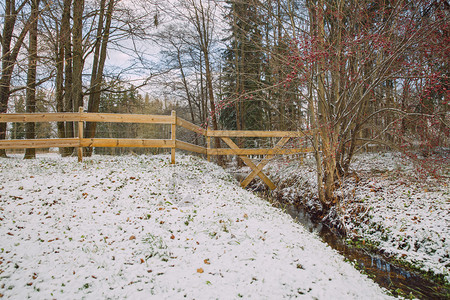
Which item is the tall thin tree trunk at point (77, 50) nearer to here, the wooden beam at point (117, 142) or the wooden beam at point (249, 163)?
the wooden beam at point (117, 142)

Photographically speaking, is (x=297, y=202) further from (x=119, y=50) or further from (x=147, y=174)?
(x=119, y=50)

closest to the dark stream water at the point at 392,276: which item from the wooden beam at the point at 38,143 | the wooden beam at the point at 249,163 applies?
the wooden beam at the point at 249,163

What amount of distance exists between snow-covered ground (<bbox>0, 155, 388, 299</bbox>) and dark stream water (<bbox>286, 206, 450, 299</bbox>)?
0.53 m

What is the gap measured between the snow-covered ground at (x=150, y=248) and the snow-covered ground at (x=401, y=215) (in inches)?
53.6

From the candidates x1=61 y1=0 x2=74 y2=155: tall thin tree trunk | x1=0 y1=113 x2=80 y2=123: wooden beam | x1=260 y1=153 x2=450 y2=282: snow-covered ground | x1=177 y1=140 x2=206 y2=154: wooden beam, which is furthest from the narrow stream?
x1=61 y1=0 x2=74 y2=155: tall thin tree trunk

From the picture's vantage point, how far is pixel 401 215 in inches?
182

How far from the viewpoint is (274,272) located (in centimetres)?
280

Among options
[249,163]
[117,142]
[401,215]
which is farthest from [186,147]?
[401,215]

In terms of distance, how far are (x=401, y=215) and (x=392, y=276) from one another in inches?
61.8

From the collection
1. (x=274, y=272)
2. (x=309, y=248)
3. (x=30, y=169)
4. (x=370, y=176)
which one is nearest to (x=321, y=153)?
(x=370, y=176)

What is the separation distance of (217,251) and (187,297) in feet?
2.70

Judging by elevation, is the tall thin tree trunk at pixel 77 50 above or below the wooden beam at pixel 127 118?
above

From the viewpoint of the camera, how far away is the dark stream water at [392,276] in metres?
3.15

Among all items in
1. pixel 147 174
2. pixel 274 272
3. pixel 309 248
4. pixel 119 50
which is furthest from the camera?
pixel 119 50
